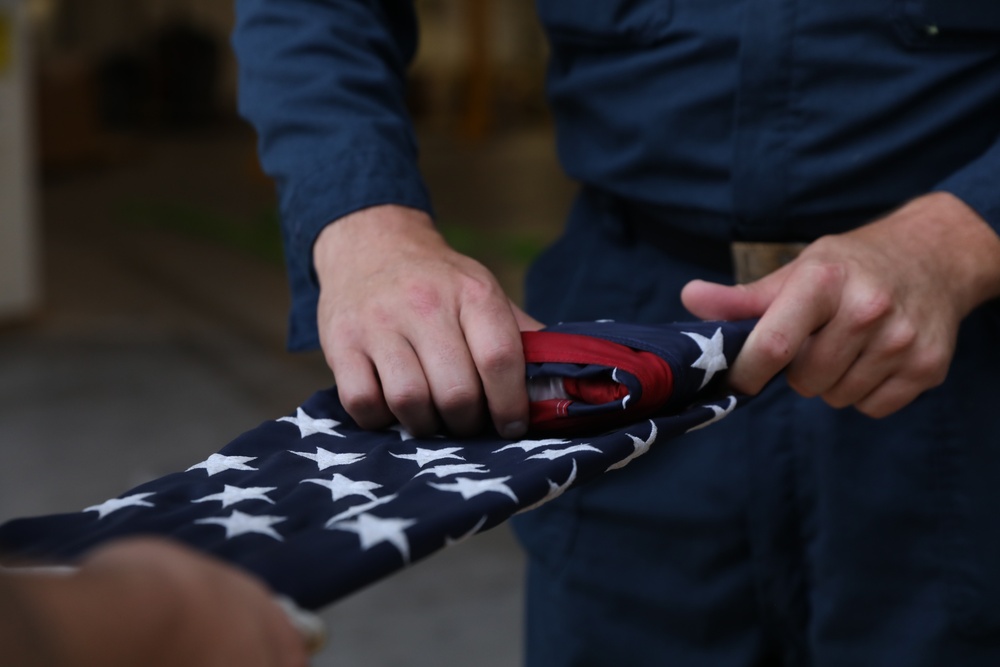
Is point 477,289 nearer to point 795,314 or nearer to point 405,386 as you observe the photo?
point 405,386

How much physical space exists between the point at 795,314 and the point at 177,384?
2.98 meters

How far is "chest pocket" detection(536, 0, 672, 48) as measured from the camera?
2.83 ft

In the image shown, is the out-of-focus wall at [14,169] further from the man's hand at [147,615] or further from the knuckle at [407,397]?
the man's hand at [147,615]

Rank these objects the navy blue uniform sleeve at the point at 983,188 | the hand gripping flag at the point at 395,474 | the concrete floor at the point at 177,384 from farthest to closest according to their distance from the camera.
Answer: the concrete floor at the point at 177,384
the navy blue uniform sleeve at the point at 983,188
the hand gripping flag at the point at 395,474

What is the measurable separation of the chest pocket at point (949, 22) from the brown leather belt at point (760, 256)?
0.17 m

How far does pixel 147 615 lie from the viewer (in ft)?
1.04

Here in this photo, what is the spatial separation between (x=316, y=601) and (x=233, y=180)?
24.6 feet

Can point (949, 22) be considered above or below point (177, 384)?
above

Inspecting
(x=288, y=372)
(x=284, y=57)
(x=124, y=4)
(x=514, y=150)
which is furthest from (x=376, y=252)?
(x=124, y=4)

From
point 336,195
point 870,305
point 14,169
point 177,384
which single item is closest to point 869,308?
point 870,305

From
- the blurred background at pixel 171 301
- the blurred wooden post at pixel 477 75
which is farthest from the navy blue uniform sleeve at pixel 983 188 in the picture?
the blurred wooden post at pixel 477 75

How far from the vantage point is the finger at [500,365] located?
627 millimetres

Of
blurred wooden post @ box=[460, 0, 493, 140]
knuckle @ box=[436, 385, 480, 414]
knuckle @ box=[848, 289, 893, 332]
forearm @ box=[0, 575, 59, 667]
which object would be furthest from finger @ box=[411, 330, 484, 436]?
blurred wooden post @ box=[460, 0, 493, 140]

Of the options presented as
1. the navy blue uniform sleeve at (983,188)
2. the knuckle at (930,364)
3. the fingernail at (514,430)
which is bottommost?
the fingernail at (514,430)
